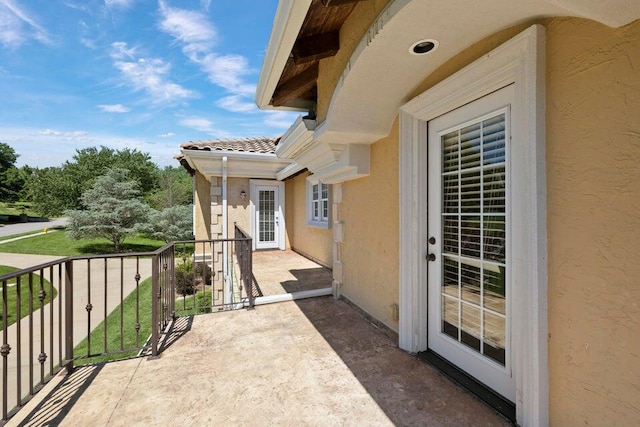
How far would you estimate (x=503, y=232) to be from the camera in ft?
7.17

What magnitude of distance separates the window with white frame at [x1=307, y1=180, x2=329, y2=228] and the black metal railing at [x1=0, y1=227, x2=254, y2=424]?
2.11 m

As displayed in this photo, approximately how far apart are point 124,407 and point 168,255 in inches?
69.5

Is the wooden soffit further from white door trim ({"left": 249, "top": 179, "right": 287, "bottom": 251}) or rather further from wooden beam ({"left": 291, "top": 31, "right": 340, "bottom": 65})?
white door trim ({"left": 249, "top": 179, "right": 287, "bottom": 251})

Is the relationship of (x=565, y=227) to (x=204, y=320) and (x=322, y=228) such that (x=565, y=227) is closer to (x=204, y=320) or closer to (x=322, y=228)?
(x=204, y=320)

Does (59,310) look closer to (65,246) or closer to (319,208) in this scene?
(319,208)

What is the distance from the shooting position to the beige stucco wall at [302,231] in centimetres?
736

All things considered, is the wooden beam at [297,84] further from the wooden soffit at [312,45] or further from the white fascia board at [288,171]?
the white fascia board at [288,171]

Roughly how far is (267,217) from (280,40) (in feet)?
24.2

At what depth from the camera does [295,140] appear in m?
4.66

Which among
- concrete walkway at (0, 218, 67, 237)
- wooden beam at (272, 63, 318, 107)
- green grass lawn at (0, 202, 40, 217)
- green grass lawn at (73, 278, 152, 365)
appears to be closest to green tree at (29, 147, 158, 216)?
concrete walkway at (0, 218, 67, 237)

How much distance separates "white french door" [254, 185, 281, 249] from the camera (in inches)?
375

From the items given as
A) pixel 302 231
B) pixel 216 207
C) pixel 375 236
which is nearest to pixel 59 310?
pixel 375 236

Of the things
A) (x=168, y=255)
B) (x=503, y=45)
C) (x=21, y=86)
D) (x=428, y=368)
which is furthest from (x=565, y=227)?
(x=21, y=86)

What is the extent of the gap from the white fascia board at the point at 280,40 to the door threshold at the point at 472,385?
3149mm
